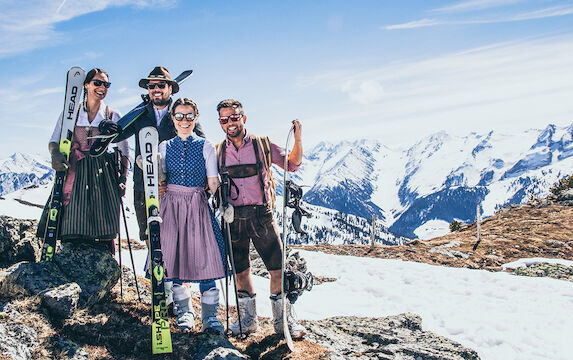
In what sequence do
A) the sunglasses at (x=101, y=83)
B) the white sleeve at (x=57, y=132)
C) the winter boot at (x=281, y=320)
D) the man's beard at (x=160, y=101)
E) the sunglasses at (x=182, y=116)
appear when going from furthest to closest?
the man's beard at (x=160, y=101) → the sunglasses at (x=101, y=83) → the winter boot at (x=281, y=320) → the white sleeve at (x=57, y=132) → the sunglasses at (x=182, y=116)

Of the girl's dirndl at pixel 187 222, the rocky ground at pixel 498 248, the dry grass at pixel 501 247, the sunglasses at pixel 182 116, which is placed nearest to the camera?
the girl's dirndl at pixel 187 222

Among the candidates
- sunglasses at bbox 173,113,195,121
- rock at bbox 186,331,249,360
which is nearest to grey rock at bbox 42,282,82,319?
rock at bbox 186,331,249,360

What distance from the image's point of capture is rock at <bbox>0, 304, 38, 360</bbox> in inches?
165

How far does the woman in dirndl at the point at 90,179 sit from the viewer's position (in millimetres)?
6043

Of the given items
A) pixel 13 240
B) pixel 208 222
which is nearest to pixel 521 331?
pixel 208 222

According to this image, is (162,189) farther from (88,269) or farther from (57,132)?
(57,132)

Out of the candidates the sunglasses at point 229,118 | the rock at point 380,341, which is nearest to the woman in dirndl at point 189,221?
the sunglasses at point 229,118

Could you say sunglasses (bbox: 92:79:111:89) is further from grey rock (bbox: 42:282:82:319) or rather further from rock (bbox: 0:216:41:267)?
grey rock (bbox: 42:282:82:319)

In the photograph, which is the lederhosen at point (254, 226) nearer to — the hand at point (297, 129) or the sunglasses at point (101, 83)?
the hand at point (297, 129)

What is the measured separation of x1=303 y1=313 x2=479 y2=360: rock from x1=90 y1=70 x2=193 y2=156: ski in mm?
4659

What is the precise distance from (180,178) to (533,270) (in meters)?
19.1

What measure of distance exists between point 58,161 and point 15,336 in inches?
103

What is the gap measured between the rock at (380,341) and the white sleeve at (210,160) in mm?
3312

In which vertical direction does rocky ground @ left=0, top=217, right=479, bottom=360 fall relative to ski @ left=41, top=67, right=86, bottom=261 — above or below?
below
